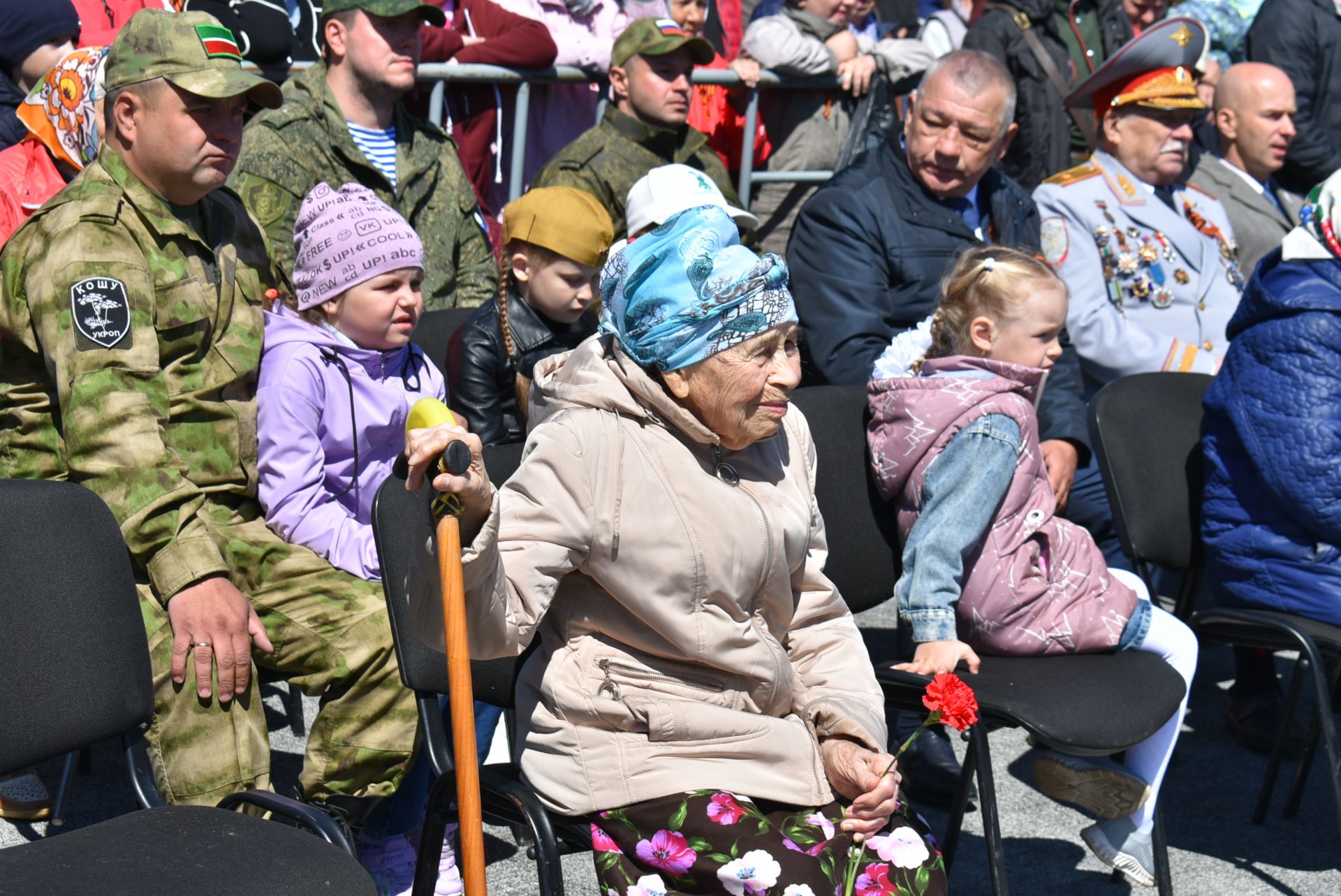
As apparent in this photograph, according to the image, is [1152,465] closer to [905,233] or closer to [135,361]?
[905,233]

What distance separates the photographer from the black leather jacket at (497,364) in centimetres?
392

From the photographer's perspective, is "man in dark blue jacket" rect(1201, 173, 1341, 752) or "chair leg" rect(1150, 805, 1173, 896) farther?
"man in dark blue jacket" rect(1201, 173, 1341, 752)

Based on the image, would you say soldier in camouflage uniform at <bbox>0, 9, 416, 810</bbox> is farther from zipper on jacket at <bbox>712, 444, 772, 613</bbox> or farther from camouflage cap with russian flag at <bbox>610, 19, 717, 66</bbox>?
camouflage cap with russian flag at <bbox>610, 19, 717, 66</bbox>

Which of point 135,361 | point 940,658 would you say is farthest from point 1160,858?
point 135,361

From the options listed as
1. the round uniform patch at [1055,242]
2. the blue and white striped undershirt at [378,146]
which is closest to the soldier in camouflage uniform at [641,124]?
the blue and white striped undershirt at [378,146]

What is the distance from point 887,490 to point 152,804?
68.5 inches

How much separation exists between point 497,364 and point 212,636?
129cm

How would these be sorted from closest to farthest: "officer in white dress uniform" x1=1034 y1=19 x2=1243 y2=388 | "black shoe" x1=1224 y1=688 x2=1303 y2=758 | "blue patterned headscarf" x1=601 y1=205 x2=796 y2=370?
1. "blue patterned headscarf" x1=601 y1=205 x2=796 y2=370
2. "black shoe" x1=1224 y1=688 x2=1303 y2=758
3. "officer in white dress uniform" x1=1034 y1=19 x2=1243 y2=388

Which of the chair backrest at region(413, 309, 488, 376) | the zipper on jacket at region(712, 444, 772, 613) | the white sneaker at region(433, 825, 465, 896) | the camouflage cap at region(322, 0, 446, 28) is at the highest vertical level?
the camouflage cap at region(322, 0, 446, 28)

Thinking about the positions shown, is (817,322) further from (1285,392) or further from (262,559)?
(262,559)

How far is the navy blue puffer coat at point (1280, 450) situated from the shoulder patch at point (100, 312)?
8.85 feet

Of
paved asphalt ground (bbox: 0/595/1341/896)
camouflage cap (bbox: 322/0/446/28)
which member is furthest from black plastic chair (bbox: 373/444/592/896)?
camouflage cap (bbox: 322/0/446/28)

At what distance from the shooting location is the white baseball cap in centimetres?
403

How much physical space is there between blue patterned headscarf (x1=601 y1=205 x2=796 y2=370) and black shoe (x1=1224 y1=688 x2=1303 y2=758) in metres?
2.75
